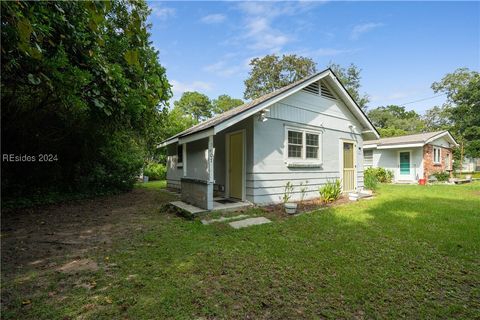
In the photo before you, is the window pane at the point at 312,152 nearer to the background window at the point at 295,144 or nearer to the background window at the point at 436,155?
the background window at the point at 295,144

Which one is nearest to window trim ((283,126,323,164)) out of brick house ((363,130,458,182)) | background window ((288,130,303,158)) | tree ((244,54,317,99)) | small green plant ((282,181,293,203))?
background window ((288,130,303,158))

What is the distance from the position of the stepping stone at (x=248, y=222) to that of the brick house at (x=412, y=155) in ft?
48.4

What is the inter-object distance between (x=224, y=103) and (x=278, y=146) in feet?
114

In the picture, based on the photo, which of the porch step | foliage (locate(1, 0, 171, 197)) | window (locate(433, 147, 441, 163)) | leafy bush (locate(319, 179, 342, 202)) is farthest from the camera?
window (locate(433, 147, 441, 163))

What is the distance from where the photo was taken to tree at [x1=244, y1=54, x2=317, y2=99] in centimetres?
2775

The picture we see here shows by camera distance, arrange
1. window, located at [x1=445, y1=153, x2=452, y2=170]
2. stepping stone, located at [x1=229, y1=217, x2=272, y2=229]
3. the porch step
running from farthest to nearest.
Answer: window, located at [x1=445, y1=153, x2=452, y2=170]
the porch step
stepping stone, located at [x1=229, y1=217, x2=272, y2=229]

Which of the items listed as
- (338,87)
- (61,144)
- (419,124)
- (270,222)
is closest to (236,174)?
(270,222)

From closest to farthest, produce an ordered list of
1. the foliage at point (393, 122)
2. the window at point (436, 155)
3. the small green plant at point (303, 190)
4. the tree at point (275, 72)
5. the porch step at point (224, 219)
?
the porch step at point (224, 219), the small green plant at point (303, 190), the window at point (436, 155), the tree at point (275, 72), the foliage at point (393, 122)

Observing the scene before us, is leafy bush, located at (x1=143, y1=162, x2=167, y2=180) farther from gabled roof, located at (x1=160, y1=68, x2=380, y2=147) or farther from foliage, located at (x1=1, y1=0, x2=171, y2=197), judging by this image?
gabled roof, located at (x1=160, y1=68, x2=380, y2=147)

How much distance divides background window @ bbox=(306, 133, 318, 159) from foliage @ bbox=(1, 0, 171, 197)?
5.36m

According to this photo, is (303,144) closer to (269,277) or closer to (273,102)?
(273,102)

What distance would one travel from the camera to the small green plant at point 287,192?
793 centimetres

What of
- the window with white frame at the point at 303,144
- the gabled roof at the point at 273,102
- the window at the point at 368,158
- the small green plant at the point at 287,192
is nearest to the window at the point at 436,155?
the window at the point at 368,158

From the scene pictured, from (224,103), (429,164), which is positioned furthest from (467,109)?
(224,103)
